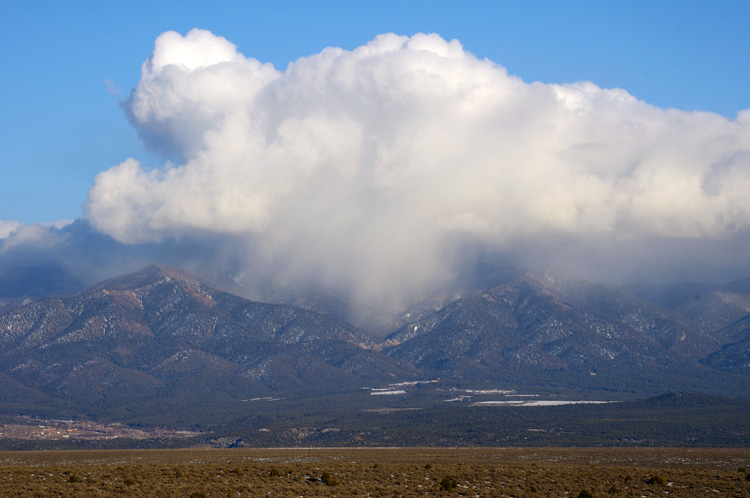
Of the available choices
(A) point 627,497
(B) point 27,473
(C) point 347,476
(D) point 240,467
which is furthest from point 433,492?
(B) point 27,473

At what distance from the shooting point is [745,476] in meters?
129

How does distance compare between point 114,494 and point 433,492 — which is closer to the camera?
point 114,494

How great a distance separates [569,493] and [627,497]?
765 centimetres

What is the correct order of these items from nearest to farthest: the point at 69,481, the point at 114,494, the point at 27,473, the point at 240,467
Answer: the point at 114,494 < the point at 69,481 < the point at 27,473 < the point at 240,467

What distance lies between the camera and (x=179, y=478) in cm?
11425

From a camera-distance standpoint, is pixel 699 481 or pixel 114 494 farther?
pixel 699 481

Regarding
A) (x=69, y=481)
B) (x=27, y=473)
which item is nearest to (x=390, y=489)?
(x=69, y=481)

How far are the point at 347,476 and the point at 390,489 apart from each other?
45.4 feet

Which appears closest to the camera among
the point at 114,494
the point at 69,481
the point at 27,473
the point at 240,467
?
the point at 114,494

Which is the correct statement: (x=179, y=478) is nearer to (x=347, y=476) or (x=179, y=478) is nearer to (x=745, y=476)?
(x=347, y=476)

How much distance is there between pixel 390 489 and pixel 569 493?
24203mm

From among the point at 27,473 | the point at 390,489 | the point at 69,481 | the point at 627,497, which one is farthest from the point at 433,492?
the point at 27,473

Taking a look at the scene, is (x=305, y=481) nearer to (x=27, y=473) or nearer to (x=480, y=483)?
(x=480, y=483)

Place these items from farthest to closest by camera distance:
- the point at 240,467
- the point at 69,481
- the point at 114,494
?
the point at 240,467 < the point at 69,481 < the point at 114,494
